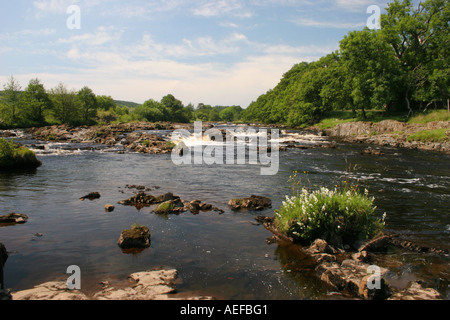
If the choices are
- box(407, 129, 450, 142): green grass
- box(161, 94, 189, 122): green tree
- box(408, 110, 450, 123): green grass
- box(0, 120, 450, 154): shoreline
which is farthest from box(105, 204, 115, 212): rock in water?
box(161, 94, 189, 122): green tree

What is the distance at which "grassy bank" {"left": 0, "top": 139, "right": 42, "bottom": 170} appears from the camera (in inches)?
846

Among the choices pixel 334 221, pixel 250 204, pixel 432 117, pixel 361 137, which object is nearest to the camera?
pixel 334 221

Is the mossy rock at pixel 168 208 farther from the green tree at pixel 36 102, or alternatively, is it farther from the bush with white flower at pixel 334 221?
the green tree at pixel 36 102

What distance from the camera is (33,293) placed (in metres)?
5.95

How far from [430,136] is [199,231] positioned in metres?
42.2

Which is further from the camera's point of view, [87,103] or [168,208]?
[87,103]

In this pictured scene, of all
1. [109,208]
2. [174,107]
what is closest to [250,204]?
[109,208]

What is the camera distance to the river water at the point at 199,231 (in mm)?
7117

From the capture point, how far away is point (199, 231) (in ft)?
34.6

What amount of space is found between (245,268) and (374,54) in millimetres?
59430

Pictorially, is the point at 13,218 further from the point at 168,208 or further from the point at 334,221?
the point at 334,221

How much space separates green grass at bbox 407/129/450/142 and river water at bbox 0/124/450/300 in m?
18.2
